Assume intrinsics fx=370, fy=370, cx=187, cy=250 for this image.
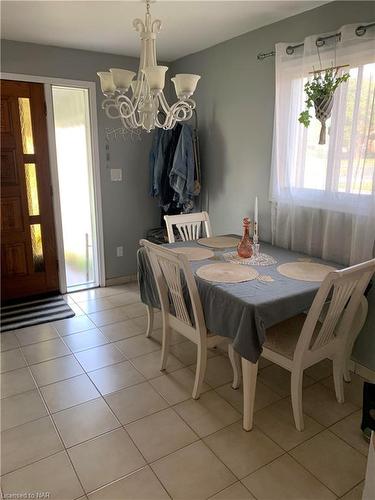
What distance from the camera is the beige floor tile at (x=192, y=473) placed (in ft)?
5.39

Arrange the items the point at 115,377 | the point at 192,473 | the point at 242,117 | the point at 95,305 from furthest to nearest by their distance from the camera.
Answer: the point at 95,305 → the point at 242,117 → the point at 115,377 → the point at 192,473

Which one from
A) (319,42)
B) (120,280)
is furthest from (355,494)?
(120,280)

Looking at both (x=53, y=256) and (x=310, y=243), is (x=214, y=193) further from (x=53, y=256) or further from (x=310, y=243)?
(x=53, y=256)

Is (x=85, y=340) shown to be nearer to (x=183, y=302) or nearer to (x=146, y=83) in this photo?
(x=183, y=302)

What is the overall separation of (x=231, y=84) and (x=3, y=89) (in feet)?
6.64

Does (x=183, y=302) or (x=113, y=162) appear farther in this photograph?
(x=113, y=162)

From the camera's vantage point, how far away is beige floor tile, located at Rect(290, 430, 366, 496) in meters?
1.69

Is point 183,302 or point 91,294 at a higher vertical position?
point 183,302

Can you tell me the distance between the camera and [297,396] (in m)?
1.96

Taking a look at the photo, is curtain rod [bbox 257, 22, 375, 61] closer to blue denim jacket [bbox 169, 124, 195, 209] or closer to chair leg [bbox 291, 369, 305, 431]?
blue denim jacket [bbox 169, 124, 195, 209]

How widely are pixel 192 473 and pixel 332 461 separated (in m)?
0.69

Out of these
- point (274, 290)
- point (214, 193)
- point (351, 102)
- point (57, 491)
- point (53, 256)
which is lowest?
point (57, 491)

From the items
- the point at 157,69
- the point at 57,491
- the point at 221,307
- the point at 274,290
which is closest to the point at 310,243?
the point at 274,290

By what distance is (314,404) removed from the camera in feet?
7.25
